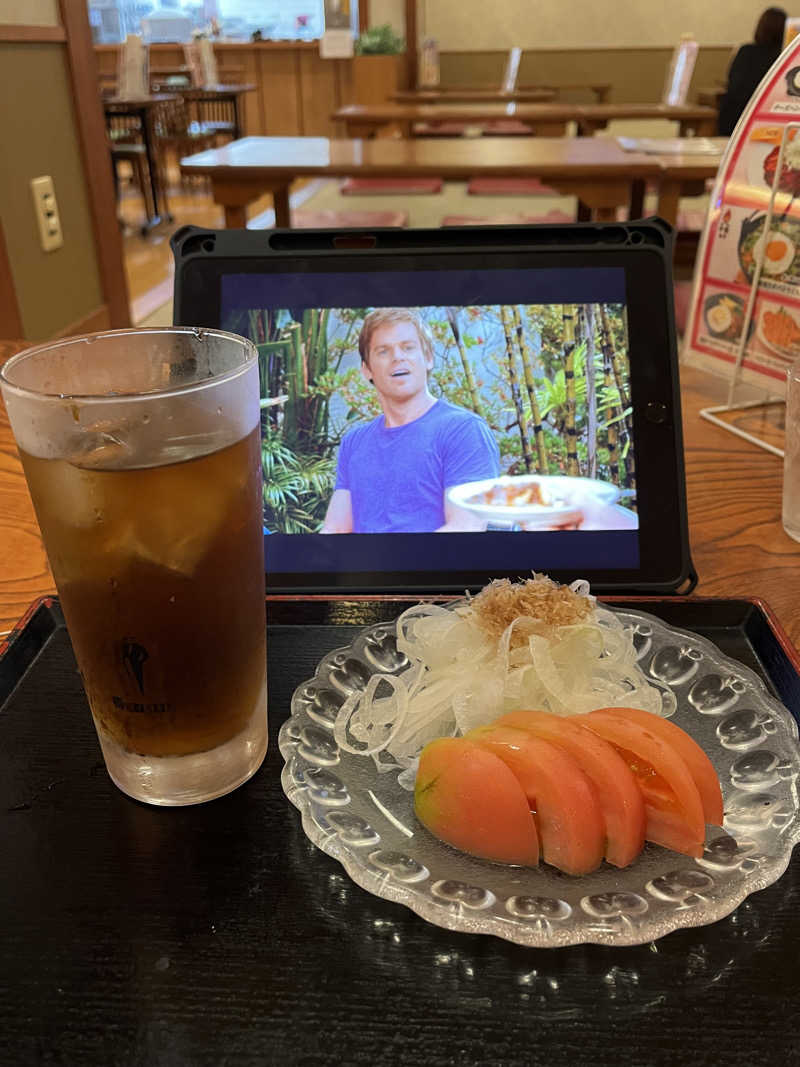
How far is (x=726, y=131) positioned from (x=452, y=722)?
5526mm

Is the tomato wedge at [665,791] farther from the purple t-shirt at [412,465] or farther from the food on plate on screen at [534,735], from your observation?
the purple t-shirt at [412,465]

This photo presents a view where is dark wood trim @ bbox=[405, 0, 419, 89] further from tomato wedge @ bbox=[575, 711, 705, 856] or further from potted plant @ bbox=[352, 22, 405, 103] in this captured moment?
tomato wedge @ bbox=[575, 711, 705, 856]

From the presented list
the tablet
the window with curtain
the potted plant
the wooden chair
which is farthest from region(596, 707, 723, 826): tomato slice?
the window with curtain

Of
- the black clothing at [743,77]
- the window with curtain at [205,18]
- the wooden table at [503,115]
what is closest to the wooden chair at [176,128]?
the window with curtain at [205,18]

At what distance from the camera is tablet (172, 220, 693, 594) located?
712 millimetres

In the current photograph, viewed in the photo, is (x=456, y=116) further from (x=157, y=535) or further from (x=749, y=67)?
(x=157, y=535)

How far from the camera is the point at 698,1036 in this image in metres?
0.38

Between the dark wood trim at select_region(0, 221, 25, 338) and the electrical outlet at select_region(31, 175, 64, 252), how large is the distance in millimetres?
234

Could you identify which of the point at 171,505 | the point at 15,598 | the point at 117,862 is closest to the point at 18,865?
the point at 117,862

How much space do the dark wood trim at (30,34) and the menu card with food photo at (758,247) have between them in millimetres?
2254

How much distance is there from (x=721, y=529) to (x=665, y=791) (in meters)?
0.46

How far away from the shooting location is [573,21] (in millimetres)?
8156

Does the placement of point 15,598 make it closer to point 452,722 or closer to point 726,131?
point 452,722

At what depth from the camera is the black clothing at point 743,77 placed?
4750mm
